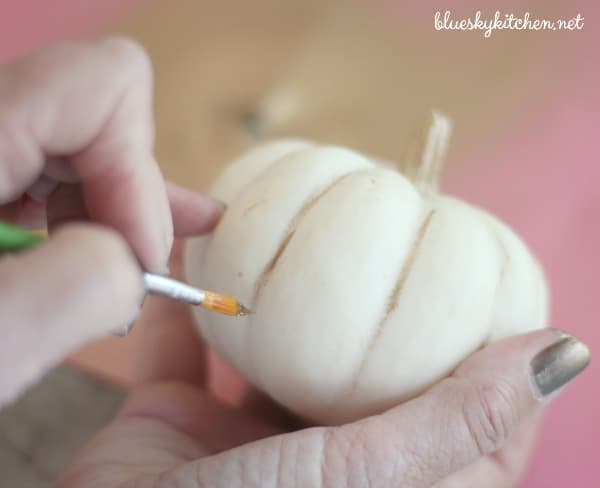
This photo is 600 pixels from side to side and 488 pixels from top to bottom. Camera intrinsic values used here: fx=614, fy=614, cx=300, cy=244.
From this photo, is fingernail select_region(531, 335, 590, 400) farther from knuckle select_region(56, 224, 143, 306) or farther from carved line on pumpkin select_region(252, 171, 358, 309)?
knuckle select_region(56, 224, 143, 306)

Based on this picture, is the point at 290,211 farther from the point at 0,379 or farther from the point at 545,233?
the point at 545,233

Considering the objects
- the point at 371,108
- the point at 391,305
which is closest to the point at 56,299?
the point at 391,305

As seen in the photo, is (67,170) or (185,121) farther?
(185,121)

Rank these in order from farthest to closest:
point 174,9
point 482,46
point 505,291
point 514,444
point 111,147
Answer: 1. point 174,9
2. point 482,46
3. point 514,444
4. point 505,291
5. point 111,147

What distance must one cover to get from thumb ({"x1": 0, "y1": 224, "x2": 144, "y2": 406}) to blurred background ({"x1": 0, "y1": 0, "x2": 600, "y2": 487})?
65 centimetres

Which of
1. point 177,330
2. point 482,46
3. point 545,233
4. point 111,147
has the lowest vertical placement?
point 177,330

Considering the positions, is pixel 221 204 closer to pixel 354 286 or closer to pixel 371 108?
pixel 354 286

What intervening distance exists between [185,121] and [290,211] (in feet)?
2.08

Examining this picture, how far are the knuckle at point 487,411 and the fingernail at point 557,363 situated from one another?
0.10 ft

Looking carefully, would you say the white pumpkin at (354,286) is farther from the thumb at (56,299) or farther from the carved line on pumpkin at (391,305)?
the thumb at (56,299)

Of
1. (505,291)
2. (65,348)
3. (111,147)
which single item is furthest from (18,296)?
(505,291)

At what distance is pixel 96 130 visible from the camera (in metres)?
0.45

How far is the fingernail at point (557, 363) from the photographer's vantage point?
0.53 meters

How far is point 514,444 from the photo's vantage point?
67 centimetres
